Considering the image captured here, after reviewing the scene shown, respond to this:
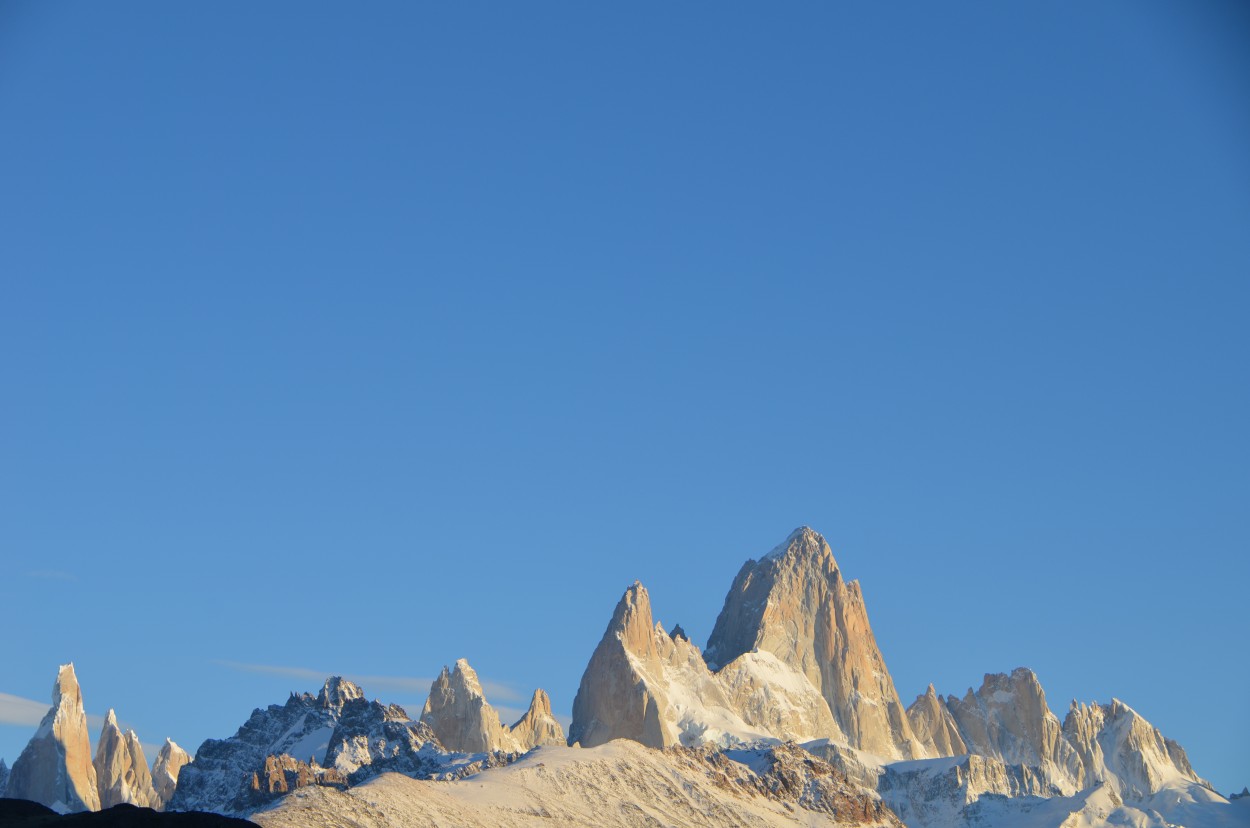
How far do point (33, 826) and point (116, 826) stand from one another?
7.06 m

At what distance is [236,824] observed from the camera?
150 m

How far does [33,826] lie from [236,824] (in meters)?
15.7

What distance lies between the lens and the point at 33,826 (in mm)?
150875

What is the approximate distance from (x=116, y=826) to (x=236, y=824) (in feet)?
29.4

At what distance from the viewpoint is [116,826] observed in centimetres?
14912
